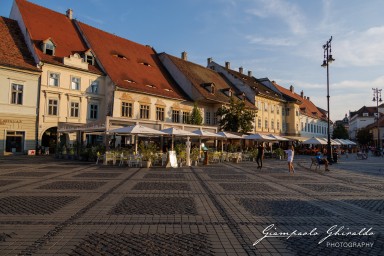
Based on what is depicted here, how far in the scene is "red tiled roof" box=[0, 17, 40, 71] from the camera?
2762 centimetres

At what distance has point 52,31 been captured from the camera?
33.1 meters

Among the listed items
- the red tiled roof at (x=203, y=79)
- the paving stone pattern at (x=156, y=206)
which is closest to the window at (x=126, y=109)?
the red tiled roof at (x=203, y=79)

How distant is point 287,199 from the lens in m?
9.22

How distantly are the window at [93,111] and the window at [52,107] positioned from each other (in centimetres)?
376

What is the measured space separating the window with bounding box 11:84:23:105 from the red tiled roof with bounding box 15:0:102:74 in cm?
332

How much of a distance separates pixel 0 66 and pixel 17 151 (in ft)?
25.1

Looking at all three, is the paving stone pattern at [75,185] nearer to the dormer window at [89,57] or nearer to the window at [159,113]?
the dormer window at [89,57]

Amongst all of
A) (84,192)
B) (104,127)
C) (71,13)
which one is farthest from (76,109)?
(84,192)

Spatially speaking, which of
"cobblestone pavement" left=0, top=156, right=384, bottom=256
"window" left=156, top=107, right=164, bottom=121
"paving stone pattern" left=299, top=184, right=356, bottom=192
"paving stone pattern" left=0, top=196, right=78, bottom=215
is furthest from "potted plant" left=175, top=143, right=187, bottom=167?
"window" left=156, top=107, right=164, bottom=121

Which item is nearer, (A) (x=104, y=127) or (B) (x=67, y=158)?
(A) (x=104, y=127)

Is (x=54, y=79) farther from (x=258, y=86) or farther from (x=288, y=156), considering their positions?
(x=258, y=86)

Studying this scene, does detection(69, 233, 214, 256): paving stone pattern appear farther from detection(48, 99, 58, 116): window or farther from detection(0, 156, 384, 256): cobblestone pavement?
detection(48, 99, 58, 116): window

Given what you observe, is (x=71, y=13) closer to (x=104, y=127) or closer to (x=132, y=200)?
(x=104, y=127)

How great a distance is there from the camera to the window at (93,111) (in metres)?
33.2
